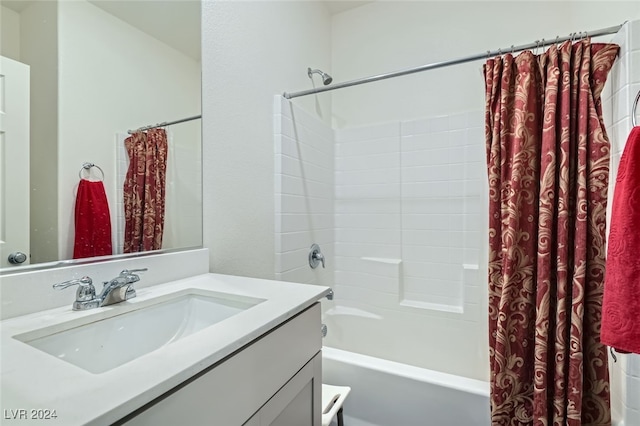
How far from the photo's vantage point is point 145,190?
103cm

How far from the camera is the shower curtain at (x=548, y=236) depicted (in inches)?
40.9

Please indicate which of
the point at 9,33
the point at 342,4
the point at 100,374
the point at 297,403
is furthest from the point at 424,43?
the point at 100,374

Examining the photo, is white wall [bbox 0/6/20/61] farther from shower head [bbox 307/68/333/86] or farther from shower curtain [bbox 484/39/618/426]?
shower curtain [bbox 484/39/618/426]

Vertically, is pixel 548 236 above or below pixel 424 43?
below

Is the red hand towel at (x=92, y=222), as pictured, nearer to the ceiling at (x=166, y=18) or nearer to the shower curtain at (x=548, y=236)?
the ceiling at (x=166, y=18)

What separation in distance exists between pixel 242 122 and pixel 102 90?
1.88 feet

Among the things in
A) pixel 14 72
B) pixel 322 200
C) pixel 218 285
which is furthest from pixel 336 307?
pixel 14 72

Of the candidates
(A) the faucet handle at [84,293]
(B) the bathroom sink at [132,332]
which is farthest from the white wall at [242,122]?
(A) the faucet handle at [84,293]

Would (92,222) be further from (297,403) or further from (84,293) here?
(297,403)

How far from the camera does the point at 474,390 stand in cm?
125

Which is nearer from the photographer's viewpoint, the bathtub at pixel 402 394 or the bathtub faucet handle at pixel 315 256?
the bathtub at pixel 402 394

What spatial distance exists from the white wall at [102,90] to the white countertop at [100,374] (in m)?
0.23

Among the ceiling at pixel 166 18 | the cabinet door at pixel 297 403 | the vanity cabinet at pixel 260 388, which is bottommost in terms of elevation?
the cabinet door at pixel 297 403

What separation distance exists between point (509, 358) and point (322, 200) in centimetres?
137
